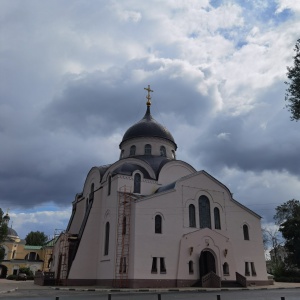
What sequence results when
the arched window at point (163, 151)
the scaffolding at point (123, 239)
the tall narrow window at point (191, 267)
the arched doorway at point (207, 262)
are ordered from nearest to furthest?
the scaffolding at point (123, 239) → the tall narrow window at point (191, 267) → the arched doorway at point (207, 262) → the arched window at point (163, 151)

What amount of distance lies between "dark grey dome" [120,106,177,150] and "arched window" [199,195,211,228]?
9.67 m

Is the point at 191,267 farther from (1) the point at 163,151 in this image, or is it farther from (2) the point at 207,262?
(1) the point at 163,151

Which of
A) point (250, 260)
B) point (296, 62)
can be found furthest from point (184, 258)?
point (296, 62)

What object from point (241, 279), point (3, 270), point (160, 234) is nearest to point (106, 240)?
point (160, 234)

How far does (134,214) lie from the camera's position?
26.7 metres

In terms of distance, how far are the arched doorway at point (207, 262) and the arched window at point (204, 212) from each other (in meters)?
2.40

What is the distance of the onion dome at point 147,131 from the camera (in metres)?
37.2

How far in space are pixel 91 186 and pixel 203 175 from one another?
1210 cm

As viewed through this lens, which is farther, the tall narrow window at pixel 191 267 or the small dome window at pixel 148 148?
the small dome window at pixel 148 148

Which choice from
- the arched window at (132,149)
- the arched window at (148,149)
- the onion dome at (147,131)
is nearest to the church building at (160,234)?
the arched window at (148,149)

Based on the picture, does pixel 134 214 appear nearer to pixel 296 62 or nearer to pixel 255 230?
Answer: pixel 255 230

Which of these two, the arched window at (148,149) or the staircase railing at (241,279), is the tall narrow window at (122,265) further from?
Result: the arched window at (148,149)

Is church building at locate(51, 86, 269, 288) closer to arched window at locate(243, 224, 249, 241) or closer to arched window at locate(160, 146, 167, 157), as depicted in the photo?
arched window at locate(243, 224, 249, 241)

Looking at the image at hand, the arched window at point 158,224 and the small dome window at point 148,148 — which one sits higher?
the small dome window at point 148,148
